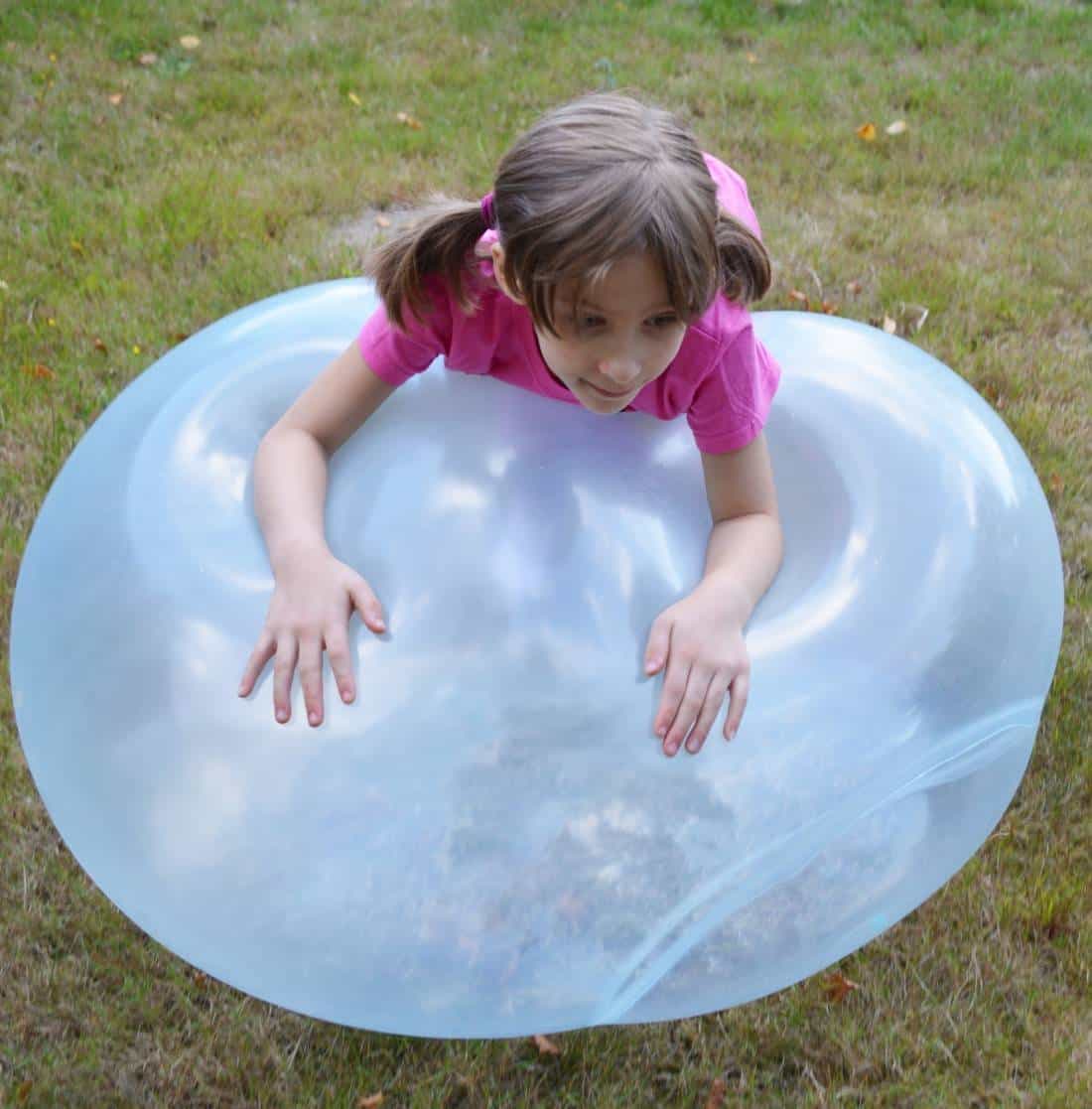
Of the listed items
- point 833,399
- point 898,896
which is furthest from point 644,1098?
point 833,399

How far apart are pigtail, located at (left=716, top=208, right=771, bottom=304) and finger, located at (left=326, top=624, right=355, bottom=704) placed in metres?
0.73

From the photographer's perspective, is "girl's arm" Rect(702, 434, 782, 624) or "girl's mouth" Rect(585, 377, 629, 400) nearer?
"girl's mouth" Rect(585, 377, 629, 400)

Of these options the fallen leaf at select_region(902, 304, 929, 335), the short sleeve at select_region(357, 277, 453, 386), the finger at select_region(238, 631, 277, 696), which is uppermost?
the short sleeve at select_region(357, 277, 453, 386)

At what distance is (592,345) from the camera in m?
1.57

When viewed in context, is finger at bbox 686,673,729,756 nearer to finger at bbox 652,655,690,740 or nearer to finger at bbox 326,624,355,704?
finger at bbox 652,655,690,740

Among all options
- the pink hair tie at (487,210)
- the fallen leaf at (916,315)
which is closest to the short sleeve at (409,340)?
the pink hair tie at (487,210)

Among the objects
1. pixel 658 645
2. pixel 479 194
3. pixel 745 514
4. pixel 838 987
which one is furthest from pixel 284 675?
pixel 479 194

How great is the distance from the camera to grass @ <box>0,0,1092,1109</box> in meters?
1.98

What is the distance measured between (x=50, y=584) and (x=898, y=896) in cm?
128

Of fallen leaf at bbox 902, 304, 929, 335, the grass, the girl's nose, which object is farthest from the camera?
fallen leaf at bbox 902, 304, 929, 335

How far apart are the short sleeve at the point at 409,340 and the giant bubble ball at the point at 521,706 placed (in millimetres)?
65

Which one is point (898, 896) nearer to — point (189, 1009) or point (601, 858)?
point (601, 858)

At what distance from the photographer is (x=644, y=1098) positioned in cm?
194

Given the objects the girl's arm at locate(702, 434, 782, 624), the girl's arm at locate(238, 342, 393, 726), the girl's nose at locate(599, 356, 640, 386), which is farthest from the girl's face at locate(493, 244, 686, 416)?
Answer: the girl's arm at locate(238, 342, 393, 726)
